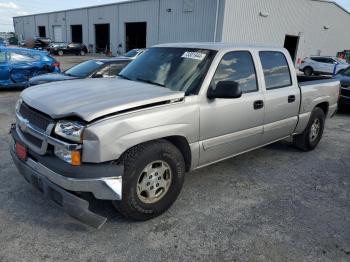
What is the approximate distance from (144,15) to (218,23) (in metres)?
10.1

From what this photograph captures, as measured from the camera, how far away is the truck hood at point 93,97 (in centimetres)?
282

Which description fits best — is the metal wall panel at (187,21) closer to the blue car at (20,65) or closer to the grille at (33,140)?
the blue car at (20,65)

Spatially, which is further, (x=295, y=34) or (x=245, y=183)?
(x=295, y=34)

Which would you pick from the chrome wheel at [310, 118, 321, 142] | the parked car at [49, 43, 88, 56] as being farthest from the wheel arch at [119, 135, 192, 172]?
the parked car at [49, 43, 88, 56]

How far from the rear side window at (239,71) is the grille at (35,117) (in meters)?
1.81

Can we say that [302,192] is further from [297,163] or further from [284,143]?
[284,143]

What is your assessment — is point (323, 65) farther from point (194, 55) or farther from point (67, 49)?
point (67, 49)

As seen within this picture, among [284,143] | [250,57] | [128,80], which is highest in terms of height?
[250,57]

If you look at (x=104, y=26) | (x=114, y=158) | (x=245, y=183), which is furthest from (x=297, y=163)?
(x=104, y=26)

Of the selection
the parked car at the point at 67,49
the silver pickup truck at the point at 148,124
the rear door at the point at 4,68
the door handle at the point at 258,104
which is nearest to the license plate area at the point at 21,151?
the silver pickup truck at the point at 148,124

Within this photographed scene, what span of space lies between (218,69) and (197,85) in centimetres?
39

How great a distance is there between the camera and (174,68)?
3.84m

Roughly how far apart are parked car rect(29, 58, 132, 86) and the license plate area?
5.11 metres

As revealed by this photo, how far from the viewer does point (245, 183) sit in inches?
172
